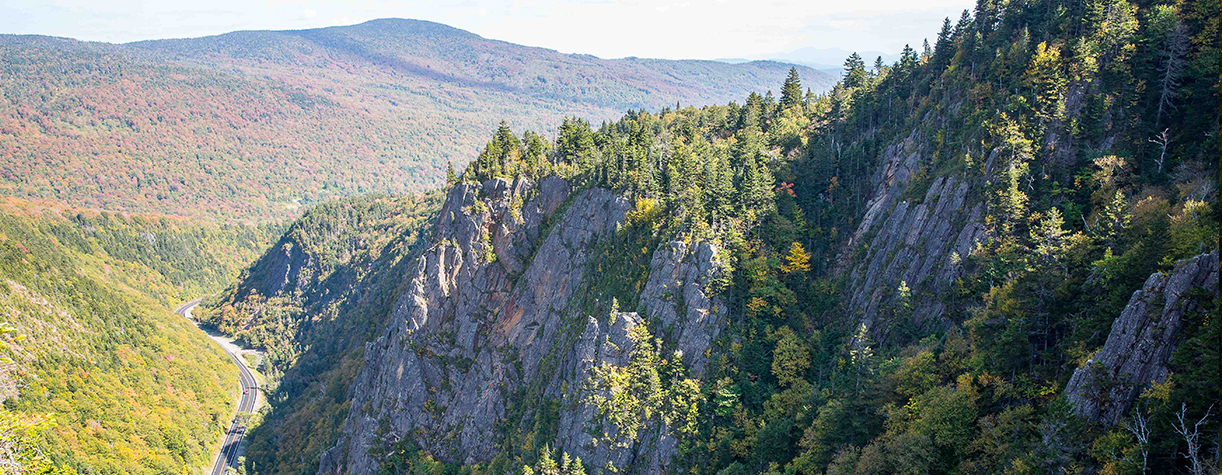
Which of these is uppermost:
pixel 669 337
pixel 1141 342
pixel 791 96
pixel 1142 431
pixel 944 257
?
pixel 791 96

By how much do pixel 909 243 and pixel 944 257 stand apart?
5283 millimetres

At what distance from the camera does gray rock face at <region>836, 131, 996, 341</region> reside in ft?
200

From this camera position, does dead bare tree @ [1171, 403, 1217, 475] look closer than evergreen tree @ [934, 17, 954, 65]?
Yes

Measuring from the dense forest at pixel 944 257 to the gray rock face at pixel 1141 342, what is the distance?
0.24 metres

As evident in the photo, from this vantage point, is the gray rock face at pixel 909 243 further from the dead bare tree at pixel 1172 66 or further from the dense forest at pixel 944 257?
the dead bare tree at pixel 1172 66

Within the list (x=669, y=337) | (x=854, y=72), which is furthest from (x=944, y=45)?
(x=669, y=337)

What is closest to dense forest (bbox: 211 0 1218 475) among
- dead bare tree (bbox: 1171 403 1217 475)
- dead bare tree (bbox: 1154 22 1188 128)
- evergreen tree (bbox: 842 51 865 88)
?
dead bare tree (bbox: 1171 403 1217 475)

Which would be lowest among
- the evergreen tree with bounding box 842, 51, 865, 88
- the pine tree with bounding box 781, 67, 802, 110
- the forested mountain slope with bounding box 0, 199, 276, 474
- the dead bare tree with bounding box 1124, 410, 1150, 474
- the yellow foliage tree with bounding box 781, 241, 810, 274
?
the forested mountain slope with bounding box 0, 199, 276, 474

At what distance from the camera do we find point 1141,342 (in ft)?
121

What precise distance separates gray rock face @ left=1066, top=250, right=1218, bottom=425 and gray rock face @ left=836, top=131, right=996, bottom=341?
2029cm

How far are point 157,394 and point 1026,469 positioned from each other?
213113 mm

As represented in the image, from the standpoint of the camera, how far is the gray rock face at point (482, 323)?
95.8 metres

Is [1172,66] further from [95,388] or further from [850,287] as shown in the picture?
[95,388]

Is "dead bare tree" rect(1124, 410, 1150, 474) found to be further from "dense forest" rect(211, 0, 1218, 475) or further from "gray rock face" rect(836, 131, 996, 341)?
"gray rock face" rect(836, 131, 996, 341)
